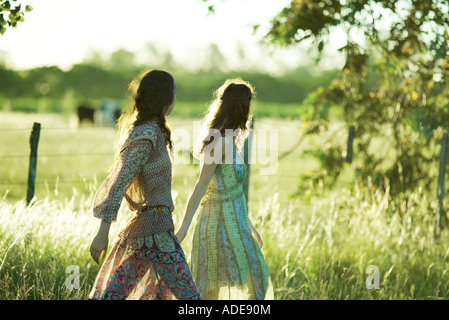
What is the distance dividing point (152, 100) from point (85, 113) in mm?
36621

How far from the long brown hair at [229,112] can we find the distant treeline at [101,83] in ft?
162

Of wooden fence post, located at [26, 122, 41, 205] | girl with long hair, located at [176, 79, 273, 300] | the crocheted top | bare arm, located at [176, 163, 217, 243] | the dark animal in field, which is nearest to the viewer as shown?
the crocheted top

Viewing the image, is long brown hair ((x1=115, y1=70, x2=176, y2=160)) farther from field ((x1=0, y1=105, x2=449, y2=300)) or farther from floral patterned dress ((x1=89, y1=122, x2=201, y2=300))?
field ((x1=0, y1=105, x2=449, y2=300))

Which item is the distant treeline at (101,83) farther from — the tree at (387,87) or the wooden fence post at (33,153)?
the wooden fence post at (33,153)

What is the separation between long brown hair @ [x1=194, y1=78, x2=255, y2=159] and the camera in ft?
10.9

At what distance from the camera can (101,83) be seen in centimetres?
5650

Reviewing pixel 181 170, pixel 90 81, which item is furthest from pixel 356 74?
pixel 90 81

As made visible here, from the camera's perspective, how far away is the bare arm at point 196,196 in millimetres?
3129

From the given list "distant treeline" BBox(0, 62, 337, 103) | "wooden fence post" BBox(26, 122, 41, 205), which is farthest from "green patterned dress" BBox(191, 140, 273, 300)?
"distant treeline" BBox(0, 62, 337, 103)

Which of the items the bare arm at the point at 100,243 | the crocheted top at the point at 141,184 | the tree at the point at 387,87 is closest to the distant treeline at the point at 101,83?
the tree at the point at 387,87

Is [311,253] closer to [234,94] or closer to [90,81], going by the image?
[234,94]

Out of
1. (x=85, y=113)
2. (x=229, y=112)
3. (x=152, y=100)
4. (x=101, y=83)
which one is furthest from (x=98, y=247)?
(x=101, y=83)

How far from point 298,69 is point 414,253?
59.6 meters

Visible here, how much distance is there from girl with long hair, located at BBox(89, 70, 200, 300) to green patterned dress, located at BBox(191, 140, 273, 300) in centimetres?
49
